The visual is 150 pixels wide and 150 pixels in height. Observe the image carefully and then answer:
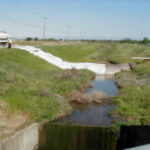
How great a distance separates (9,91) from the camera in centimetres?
1741

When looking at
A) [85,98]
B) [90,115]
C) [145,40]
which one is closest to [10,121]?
[90,115]

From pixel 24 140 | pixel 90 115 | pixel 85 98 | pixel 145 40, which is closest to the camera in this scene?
pixel 24 140

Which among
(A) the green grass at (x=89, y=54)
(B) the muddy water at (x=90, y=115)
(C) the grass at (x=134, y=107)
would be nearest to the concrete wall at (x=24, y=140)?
(B) the muddy water at (x=90, y=115)

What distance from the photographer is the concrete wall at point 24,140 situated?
10.9 metres

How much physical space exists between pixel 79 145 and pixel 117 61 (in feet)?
127

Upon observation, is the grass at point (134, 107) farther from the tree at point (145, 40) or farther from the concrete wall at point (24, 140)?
the tree at point (145, 40)

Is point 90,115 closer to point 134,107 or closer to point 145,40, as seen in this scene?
point 134,107

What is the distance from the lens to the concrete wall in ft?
35.7

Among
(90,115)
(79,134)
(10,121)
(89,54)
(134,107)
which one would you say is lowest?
(79,134)

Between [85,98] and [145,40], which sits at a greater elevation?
[145,40]

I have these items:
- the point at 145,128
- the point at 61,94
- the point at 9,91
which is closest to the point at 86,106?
the point at 61,94

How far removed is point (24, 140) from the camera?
12.1 m

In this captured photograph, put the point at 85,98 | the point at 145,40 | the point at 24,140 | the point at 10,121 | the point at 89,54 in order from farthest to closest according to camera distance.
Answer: the point at 145,40 < the point at 89,54 < the point at 85,98 < the point at 10,121 < the point at 24,140

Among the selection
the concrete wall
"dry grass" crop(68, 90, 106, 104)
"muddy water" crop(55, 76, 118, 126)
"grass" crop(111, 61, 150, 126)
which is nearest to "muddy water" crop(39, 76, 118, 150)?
"muddy water" crop(55, 76, 118, 126)
